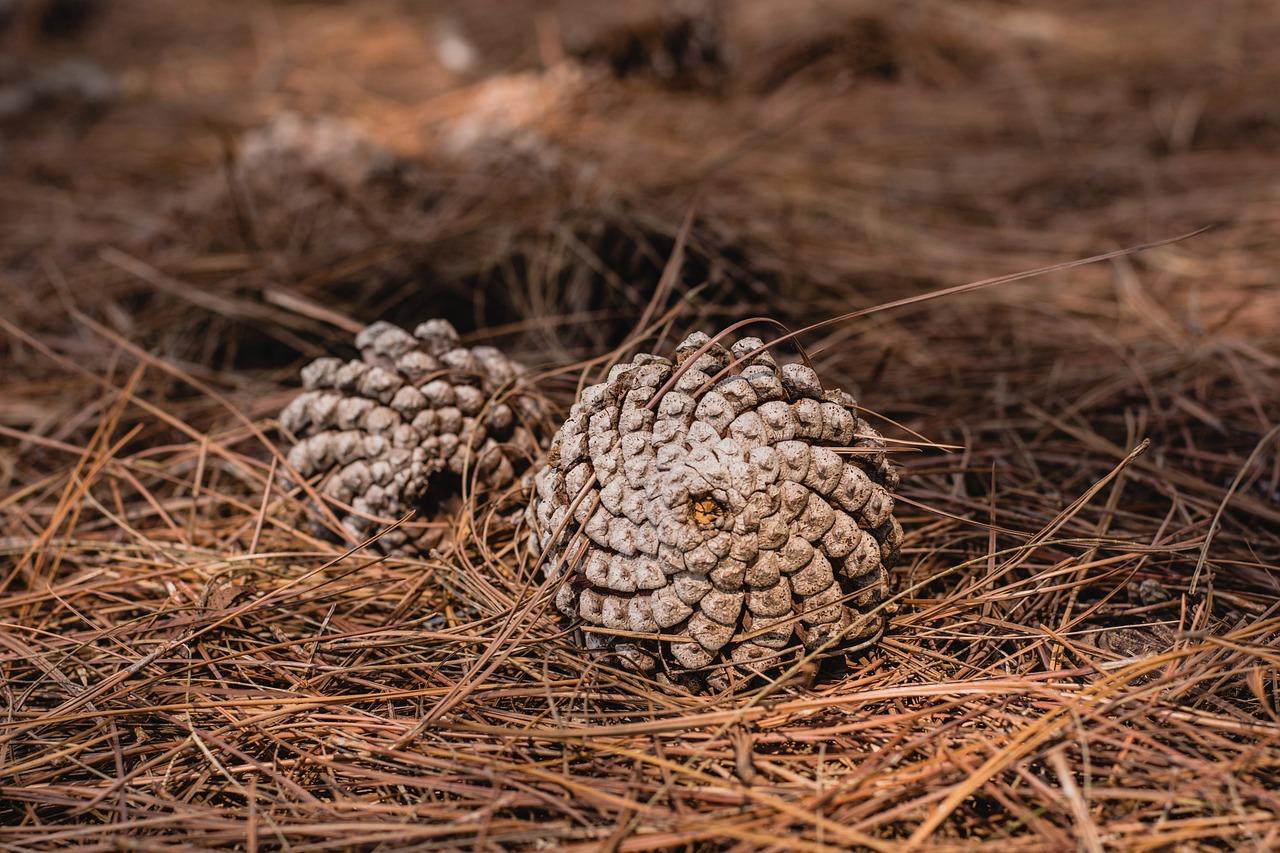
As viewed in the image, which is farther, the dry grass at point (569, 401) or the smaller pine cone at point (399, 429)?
the smaller pine cone at point (399, 429)

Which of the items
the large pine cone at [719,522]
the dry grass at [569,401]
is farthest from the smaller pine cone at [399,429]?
the large pine cone at [719,522]

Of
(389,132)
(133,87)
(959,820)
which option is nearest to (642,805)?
(959,820)

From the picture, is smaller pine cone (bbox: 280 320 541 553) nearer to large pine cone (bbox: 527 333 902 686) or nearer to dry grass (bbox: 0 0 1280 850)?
dry grass (bbox: 0 0 1280 850)

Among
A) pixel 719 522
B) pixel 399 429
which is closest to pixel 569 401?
pixel 399 429

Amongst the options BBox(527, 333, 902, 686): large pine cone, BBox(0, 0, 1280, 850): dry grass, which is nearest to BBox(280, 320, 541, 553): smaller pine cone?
BBox(0, 0, 1280, 850): dry grass

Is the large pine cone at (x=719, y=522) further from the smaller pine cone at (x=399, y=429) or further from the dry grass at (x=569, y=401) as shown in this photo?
the smaller pine cone at (x=399, y=429)

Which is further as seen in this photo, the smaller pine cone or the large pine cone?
the smaller pine cone
